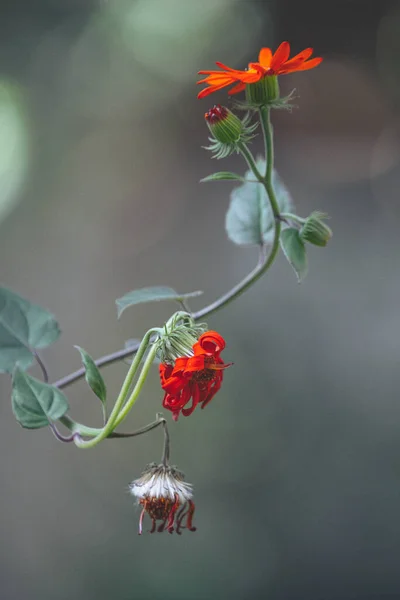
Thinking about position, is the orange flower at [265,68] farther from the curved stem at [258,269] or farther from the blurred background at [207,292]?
the blurred background at [207,292]

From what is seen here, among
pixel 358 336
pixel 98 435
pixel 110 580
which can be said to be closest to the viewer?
pixel 98 435

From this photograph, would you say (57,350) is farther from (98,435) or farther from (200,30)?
(98,435)

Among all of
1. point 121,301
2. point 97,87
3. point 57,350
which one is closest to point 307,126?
point 97,87

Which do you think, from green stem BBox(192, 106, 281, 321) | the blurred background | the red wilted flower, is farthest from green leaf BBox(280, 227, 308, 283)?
the blurred background

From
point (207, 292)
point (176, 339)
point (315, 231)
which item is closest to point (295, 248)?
point (315, 231)

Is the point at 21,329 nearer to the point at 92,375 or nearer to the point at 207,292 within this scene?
the point at 92,375

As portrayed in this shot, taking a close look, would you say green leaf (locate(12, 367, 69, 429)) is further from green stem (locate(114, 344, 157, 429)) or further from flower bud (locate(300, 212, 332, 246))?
flower bud (locate(300, 212, 332, 246))

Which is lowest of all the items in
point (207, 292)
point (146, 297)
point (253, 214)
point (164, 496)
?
point (164, 496)
